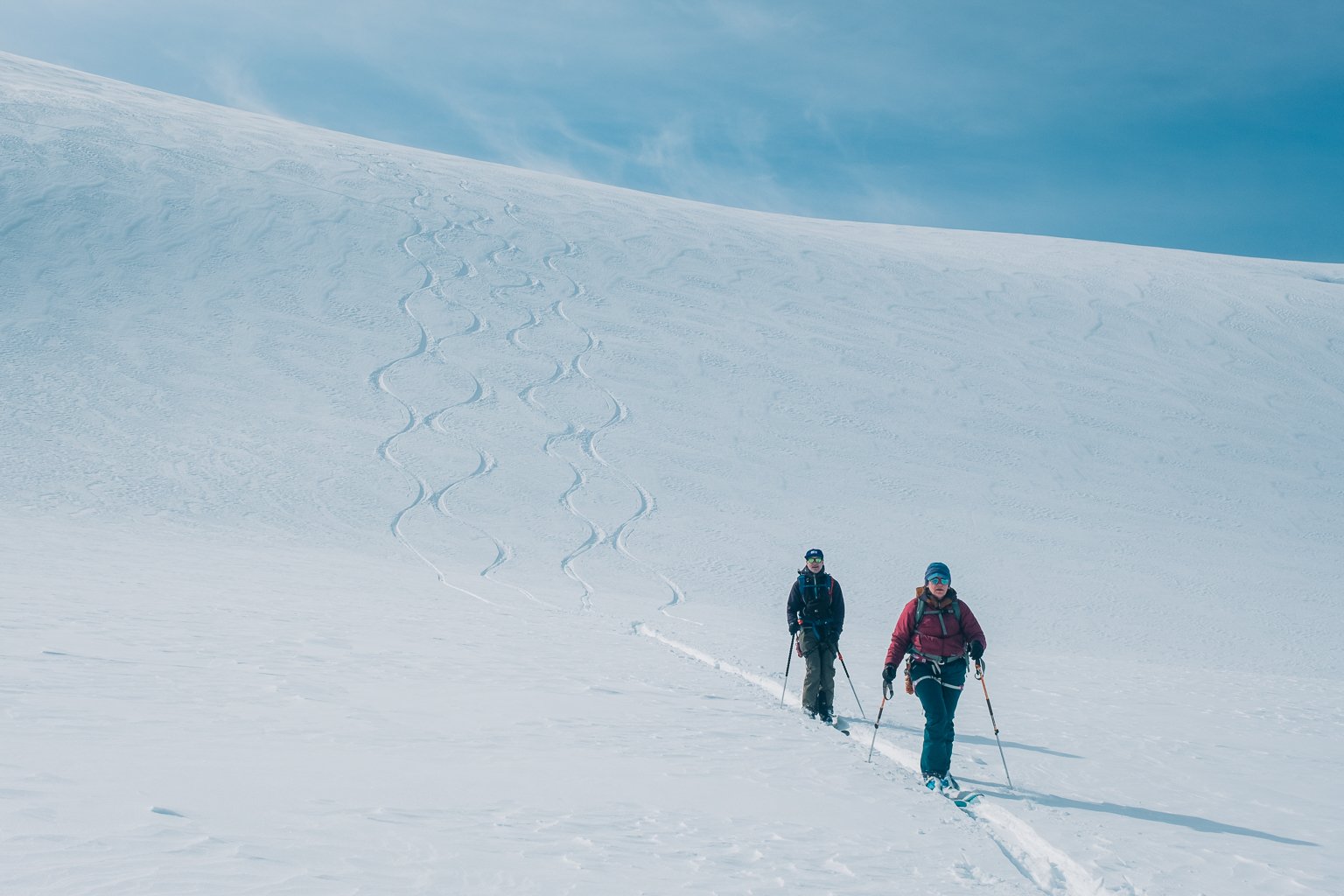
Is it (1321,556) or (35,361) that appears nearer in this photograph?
(1321,556)

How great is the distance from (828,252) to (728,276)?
6832mm

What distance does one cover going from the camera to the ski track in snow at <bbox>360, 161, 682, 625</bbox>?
1594cm

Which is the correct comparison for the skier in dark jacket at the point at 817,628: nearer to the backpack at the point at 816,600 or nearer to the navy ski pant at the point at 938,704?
the backpack at the point at 816,600

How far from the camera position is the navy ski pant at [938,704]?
6.41 metres

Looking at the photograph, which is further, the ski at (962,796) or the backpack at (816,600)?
the backpack at (816,600)

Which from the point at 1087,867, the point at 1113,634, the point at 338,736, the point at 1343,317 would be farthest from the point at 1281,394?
the point at 338,736

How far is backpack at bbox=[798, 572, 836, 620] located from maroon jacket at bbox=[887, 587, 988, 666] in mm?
1845

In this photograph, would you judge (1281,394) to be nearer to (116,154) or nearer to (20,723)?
(20,723)

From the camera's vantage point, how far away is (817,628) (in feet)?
27.7

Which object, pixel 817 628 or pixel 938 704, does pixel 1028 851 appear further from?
pixel 817 628

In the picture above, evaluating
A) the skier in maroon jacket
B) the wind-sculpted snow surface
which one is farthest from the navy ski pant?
the wind-sculpted snow surface

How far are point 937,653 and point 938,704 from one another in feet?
1.07

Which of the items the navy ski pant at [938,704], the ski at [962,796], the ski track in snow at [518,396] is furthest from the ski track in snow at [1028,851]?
the ski track in snow at [518,396]

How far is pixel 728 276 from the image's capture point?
3353 cm
